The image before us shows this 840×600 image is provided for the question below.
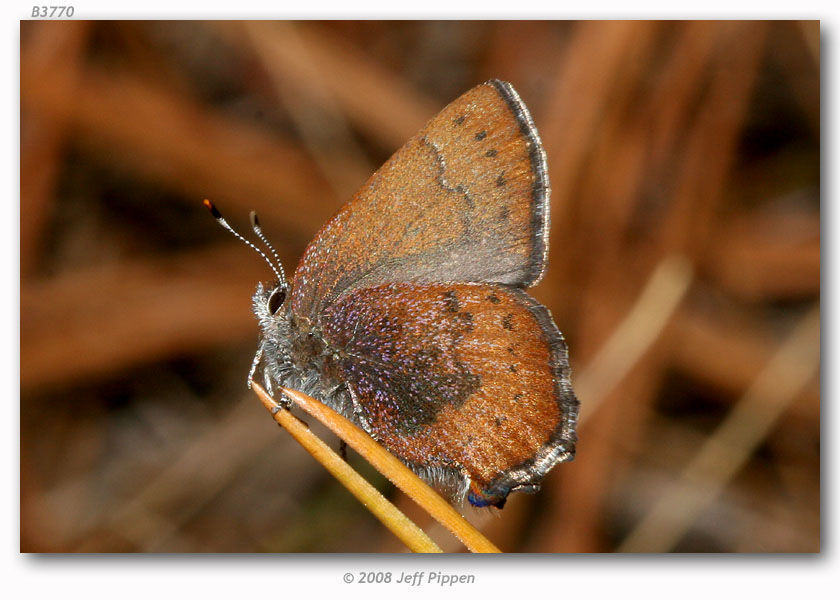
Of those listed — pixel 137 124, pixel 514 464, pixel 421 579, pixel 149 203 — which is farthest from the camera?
pixel 149 203

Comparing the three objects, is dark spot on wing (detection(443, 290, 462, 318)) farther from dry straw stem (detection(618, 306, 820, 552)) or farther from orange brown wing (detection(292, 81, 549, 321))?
dry straw stem (detection(618, 306, 820, 552))

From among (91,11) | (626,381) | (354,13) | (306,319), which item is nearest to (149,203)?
(91,11)

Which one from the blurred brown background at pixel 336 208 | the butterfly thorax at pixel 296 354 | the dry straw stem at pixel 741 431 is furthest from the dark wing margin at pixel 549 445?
the dry straw stem at pixel 741 431

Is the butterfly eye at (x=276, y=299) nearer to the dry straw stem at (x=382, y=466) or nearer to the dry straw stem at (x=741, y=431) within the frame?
the dry straw stem at (x=382, y=466)

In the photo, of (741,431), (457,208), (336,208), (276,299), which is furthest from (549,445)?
(336,208)

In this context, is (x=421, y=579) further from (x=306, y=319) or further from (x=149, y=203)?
(x=149, y=203)

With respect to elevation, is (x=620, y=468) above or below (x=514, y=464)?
below
